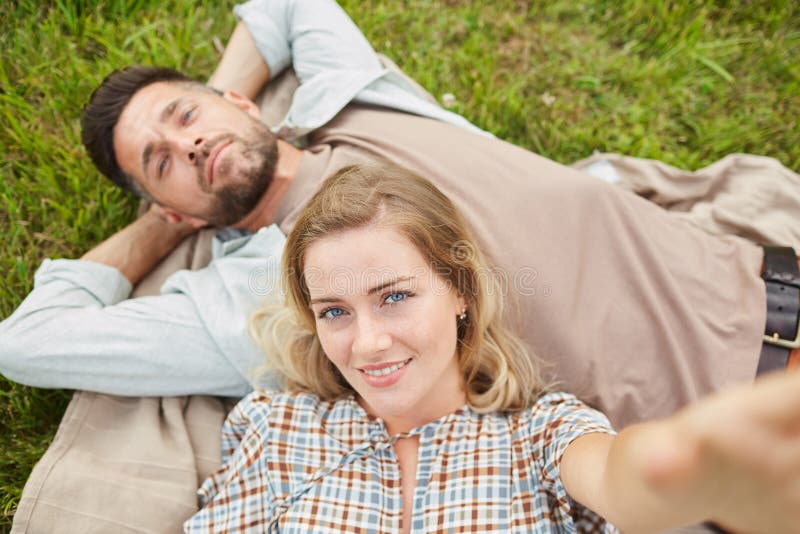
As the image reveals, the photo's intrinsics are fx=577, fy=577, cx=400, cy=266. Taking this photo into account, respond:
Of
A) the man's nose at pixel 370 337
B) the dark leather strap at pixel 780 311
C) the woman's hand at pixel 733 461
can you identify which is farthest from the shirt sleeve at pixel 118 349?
the dark leather strap at pixel 780 311

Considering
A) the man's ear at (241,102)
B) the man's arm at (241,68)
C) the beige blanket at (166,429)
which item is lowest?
the beige blanket at (166,429)

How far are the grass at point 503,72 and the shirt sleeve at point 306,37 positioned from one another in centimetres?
39

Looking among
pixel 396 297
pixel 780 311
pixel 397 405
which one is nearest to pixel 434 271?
pixel 396 297

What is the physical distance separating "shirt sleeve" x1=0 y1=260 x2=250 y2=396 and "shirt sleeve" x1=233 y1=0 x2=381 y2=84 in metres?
1.43

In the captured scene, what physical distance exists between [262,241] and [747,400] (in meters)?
2.11

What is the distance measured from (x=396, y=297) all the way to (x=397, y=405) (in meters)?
0.33

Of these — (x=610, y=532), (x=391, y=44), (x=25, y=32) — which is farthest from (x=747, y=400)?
(x=25, y=32)

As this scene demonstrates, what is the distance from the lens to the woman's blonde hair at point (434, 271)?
179cm

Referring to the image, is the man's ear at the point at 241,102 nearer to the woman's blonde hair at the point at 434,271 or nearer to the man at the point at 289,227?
the man at the point at 289,227

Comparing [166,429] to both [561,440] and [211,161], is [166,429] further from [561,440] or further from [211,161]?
[561,440]

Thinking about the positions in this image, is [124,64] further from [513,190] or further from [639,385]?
[639,385]

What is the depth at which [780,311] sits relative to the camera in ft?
7.11

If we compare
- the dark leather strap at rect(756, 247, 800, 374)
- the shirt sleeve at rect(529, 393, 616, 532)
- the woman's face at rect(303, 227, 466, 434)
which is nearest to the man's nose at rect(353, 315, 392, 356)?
the woman's face at rect(303, 227, 466, 434)

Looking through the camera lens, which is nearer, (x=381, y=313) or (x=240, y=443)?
(x=381, y=313)
